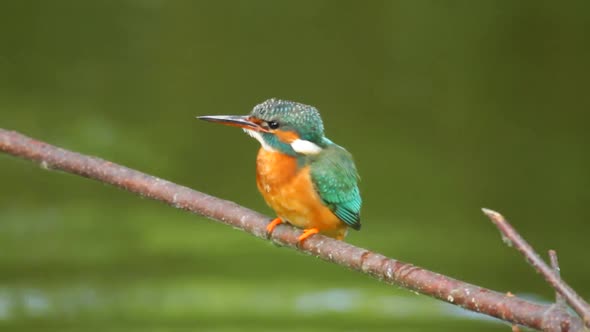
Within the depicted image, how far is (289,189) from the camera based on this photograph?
6.16 feet

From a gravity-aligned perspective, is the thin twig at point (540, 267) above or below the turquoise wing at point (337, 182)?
below

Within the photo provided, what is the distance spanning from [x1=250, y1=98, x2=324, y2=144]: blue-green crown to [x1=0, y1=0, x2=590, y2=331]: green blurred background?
1295mm

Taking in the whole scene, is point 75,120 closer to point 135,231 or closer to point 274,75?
point 135,231

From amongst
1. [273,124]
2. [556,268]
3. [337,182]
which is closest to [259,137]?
[273,124]

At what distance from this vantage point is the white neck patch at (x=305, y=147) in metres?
1.85

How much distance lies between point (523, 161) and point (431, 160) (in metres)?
0.28

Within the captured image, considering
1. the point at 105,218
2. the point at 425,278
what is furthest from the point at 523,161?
the point at 425,278

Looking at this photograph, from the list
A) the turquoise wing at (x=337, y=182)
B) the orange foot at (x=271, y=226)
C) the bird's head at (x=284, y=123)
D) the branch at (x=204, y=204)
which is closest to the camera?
the branch at (x=204, y=204)

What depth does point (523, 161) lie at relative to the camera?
11.2 feet

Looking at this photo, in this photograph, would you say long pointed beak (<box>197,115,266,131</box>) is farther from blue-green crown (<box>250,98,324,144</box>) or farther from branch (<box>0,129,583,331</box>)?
branch (<box>0,129,583,331</box>)

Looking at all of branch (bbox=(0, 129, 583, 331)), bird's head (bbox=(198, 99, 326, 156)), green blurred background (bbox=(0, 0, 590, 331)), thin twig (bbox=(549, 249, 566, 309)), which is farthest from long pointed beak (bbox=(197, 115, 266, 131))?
green blurred background (bbox=(0, 0, 590, 331))

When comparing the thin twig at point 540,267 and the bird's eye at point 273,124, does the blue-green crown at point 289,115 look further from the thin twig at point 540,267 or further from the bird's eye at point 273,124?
→ the thin twig at point 540,267

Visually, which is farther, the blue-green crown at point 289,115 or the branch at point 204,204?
the blue-green crown at point 289,115

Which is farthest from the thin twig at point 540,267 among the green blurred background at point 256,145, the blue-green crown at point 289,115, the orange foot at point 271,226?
the green blurred background at point 256,145
